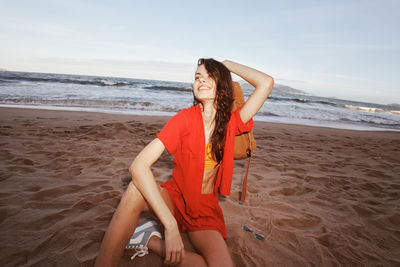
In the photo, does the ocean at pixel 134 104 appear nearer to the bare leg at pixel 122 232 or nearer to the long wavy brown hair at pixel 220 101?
the long wavy brown hair at pixel 220 101

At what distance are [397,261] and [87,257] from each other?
2.65 metres

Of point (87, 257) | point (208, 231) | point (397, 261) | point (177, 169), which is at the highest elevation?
point (177, 169)

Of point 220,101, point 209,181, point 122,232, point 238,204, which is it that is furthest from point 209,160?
point 238,204

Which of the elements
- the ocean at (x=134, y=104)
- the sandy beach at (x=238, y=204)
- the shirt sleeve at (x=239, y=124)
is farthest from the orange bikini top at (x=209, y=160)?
the ocean at (x=134, y=104)

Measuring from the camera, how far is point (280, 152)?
502cm

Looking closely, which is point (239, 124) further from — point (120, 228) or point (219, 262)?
point (120, 228)

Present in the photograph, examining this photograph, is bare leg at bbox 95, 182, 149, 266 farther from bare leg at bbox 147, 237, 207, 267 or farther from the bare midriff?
the bare midriff

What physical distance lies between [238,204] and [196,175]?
131 cm

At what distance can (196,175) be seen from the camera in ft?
5.22

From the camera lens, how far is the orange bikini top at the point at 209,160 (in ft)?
5.81

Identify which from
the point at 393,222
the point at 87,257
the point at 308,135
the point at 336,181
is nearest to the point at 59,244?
the point at 87,257

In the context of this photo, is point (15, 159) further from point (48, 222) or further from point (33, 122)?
point (33, 122)

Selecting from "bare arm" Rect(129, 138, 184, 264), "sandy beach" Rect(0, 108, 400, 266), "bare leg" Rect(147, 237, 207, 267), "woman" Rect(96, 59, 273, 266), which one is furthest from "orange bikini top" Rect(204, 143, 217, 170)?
"sandy beach" Rect(0, 108, 400, 266)

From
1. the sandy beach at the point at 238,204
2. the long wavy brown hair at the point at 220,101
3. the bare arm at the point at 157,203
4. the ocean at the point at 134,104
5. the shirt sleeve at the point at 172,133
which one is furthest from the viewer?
the ocean at the point at 134,104
